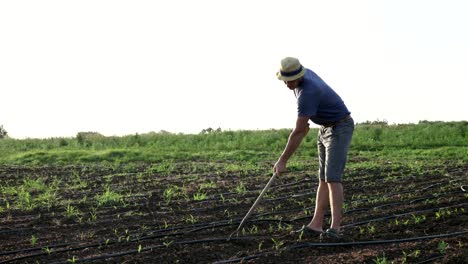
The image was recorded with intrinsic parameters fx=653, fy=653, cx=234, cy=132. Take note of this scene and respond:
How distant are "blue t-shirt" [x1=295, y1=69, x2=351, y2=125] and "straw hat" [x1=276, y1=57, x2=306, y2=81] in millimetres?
105

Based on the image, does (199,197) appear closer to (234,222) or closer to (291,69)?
(234,222)

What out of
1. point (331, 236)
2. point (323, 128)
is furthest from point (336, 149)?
point (331, 236)

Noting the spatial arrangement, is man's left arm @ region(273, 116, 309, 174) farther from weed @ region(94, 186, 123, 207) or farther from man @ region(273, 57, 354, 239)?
weed @ region(94, 186, 123, 207)

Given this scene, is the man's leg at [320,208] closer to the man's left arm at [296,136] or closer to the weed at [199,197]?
the man's left arm at [296,136]

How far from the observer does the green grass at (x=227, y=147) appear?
52.4 ft

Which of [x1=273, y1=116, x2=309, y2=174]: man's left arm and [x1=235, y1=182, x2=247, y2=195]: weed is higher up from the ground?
[x1=273, y1=116, x2=309, y2=174]: man's left arm

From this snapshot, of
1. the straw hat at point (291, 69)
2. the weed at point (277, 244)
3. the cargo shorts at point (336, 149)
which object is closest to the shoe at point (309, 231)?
the weed at point (277, 244)

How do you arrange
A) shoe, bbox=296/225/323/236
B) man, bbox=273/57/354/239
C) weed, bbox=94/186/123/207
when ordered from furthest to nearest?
weed, bbox=94/186/123/207 → shoe, bbox=296/225/323/236 → man, bbox=273/57/354/239

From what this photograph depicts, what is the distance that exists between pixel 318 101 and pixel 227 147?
13880mm

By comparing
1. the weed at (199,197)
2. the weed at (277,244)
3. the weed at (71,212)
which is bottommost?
the weed at (277,244)

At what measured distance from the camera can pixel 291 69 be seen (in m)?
5.43

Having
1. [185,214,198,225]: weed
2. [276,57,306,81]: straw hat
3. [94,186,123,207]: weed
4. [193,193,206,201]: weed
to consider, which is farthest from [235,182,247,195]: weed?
[276,57,306,81]: straw hat

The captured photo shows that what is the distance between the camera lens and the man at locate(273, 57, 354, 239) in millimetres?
5430

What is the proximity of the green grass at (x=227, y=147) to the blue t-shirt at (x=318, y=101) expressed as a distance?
277 inches
